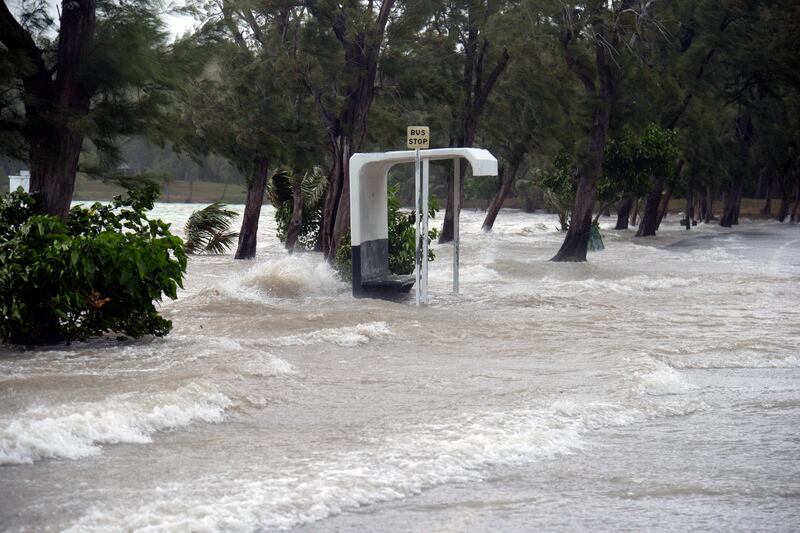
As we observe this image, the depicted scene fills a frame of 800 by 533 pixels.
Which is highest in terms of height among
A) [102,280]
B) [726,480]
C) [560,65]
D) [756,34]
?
[756,34]

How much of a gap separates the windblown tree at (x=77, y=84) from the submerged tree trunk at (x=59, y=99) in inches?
0.4

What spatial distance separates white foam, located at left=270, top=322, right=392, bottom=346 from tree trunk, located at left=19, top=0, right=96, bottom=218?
112 inches

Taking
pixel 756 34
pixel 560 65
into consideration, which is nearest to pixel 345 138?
pixel 560 65

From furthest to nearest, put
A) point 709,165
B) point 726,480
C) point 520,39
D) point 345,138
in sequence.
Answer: point 709,165
point 520,39
point 345,138
point 726,480

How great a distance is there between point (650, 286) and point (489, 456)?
14109mm

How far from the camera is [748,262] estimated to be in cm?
2906

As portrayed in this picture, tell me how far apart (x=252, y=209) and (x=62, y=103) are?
1828 centimetres

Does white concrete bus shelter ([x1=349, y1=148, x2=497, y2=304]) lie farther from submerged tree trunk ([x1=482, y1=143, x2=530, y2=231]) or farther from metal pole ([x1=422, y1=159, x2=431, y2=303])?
submerged tree trunk ([x1=482, y1=143, x2=530, y2=231])

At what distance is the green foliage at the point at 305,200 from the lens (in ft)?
111

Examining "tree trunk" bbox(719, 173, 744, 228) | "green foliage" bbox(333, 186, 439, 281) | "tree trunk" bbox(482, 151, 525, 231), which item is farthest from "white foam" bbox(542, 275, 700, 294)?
"tree trunk" bbox(719, 173, 744, 228)

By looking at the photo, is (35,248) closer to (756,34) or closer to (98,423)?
(98,423)

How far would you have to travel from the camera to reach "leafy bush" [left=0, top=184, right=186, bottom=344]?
416 inches

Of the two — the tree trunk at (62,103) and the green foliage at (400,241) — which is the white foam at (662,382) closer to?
the tree trunk at (62,103)

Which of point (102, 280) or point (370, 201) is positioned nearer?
point (102, 280)
